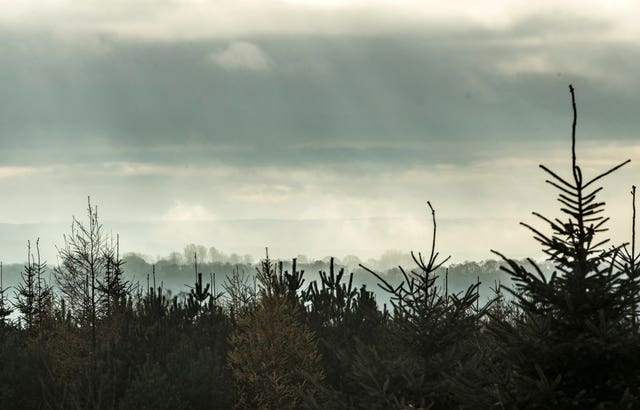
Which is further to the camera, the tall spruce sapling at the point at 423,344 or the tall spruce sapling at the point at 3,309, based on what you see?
the tall spruce sapling at the point at 3,309

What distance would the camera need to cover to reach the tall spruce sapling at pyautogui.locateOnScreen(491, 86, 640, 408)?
756 cm

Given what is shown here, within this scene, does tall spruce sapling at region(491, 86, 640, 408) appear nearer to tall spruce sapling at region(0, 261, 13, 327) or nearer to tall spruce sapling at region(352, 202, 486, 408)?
tall spruce sapling at region(352, 202, 486, 408)

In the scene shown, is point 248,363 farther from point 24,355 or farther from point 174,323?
point 174,323

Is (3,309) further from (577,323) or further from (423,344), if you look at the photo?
(577,323)

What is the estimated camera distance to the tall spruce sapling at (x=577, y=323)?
7.56 metres

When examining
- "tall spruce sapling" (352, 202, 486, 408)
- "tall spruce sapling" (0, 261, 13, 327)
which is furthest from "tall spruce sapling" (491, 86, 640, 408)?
"tall spruce sapling" (0, 261, 13, 327)

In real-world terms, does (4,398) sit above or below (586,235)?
below

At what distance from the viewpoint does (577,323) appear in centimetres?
775

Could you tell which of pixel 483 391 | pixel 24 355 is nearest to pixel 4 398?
pixel 24 355

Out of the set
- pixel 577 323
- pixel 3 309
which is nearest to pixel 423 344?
pixel 577 323

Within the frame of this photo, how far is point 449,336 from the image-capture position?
11.3 meters

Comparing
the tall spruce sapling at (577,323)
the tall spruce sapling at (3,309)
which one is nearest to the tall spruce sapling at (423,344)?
the tall spruce sapling at (577,323)

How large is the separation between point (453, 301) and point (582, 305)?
13.2 feet

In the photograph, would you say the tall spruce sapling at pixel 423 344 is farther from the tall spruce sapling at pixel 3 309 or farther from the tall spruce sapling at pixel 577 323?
the tall spruce sapling at pixel 3 309
